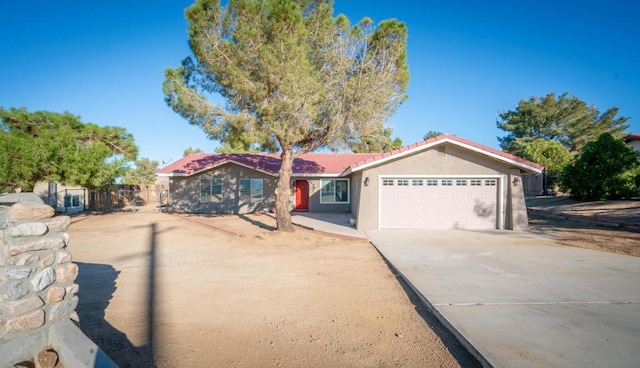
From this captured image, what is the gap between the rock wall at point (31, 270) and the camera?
8.50 feet

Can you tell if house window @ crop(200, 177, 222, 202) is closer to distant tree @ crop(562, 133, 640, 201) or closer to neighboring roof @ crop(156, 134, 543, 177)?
neighboring roof @ crop(156, 134, 543, 177)

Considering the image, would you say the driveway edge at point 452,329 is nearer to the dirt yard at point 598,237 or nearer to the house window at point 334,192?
the dirt yard at point 598,237

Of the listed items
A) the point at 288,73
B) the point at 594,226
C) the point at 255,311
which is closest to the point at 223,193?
the point at 288,73

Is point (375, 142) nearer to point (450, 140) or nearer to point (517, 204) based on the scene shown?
point (450, 140)

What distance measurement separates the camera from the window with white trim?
738 inches

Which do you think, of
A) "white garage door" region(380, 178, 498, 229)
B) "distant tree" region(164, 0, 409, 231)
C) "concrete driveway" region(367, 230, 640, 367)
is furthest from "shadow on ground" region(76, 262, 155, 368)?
"white garage door" region(380, 178, 498, 229)

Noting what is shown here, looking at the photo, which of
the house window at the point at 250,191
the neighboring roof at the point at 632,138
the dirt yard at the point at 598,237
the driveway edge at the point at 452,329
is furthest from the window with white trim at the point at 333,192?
the neighboring roof at the point at 632,138

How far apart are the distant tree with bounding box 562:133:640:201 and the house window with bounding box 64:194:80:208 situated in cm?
3293

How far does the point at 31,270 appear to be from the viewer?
2.69 metres

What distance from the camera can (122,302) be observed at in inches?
182

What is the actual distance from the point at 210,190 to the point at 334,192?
8.05m

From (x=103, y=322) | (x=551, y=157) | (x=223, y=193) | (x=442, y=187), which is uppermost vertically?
(x=551, y=157)

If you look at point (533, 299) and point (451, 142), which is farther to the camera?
point (451, 142)

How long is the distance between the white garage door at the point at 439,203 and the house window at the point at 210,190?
11202 millimetres
